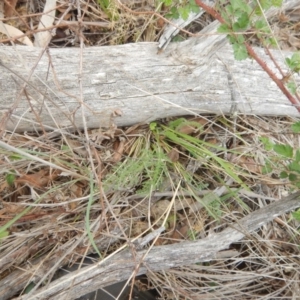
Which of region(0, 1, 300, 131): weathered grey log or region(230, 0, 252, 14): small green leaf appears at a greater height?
region(230, 0, 252, 14): small green leaf

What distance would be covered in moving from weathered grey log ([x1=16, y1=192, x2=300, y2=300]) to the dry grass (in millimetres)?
67

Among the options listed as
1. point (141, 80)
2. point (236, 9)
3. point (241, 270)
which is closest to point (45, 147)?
point (141, 80)

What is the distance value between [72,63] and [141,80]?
28 cm

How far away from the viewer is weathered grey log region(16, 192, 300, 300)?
160 cm

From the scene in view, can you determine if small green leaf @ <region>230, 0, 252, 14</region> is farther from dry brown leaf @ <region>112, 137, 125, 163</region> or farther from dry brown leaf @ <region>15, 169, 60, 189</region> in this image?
dry brown leaf @ <region>15, 169, 60, 189</region>

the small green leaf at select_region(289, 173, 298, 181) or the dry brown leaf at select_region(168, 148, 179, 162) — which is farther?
the dry brown leaf at select_region(168, 148, 179, 162)

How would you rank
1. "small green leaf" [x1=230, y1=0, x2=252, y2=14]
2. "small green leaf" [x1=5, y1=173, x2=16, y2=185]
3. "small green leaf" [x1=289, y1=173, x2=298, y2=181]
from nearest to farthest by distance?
"small green leaf" [x1=230, y1=0, x2=252, y2=14], "small green leaf" [x1=289, y1=173, x2=298, y2=181], "small green leaf" [x1=5, y1=173, x2=16, y2=185]

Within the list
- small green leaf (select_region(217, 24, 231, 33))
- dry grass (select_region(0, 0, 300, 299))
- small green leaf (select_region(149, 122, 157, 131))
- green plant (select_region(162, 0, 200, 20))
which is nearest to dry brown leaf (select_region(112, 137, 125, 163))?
dry grass (select_region(0, 0, 300, 299))

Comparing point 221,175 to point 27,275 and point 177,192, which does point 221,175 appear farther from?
point 27,275

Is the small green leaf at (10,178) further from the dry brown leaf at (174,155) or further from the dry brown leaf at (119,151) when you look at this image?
the dry brown leaf at (174,155)

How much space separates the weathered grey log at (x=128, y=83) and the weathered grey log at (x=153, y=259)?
20.5 inches

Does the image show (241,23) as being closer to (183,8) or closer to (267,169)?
(183,8)

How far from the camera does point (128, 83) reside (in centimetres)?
181

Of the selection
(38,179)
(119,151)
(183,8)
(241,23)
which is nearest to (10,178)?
(38,179)
